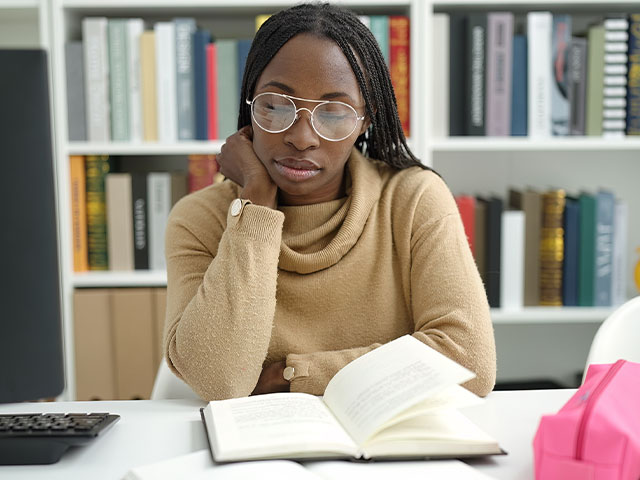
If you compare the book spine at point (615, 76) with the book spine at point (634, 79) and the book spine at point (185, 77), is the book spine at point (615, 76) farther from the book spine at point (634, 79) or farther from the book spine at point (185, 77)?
the book spine at point (185, 77)

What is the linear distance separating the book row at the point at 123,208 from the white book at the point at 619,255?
43.8 inches

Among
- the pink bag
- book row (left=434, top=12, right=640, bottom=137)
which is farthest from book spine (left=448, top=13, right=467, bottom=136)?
the pink bag

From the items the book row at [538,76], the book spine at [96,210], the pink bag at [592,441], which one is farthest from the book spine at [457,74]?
the pink bag at [592,441]

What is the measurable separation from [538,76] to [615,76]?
206mm

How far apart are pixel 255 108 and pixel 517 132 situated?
107cm

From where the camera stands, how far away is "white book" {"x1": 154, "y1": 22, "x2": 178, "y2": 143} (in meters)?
2.00

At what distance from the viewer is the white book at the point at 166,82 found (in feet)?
6.56

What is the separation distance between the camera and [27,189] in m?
0.66

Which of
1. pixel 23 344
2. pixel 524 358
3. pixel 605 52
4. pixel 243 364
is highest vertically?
pixel 605 52

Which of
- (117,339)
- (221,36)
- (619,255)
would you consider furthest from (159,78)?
(619,255)

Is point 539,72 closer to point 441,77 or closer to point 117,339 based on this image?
point 441,77

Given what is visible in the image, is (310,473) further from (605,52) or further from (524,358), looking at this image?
(524,358)

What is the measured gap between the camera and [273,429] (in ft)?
2.48

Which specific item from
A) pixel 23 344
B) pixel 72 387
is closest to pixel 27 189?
pixel 23 344
